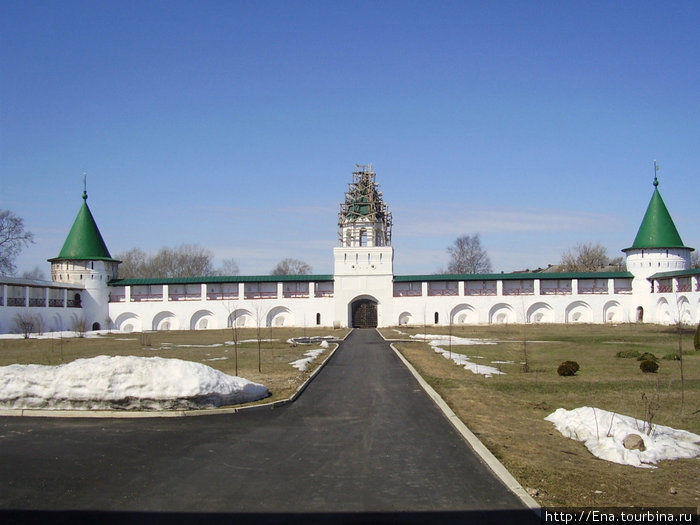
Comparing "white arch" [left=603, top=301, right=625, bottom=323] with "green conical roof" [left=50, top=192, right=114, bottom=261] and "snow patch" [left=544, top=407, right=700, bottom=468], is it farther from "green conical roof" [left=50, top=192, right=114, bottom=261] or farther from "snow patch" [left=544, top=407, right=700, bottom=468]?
"snow patch" [left=544, top=407, right=700, bottom=468]

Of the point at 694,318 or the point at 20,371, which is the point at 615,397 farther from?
A: the point at 694,318

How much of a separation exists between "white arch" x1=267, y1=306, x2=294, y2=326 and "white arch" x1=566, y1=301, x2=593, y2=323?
21663mm

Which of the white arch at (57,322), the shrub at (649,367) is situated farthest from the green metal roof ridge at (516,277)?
the shrub at (649,367)

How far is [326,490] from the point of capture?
20.8ft

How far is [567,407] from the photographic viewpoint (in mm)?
11945

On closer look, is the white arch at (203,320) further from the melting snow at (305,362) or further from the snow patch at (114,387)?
the snow patch at (114,387)

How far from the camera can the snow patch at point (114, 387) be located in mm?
10867

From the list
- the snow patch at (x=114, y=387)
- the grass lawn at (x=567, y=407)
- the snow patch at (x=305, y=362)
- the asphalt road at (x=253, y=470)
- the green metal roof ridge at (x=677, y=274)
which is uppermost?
the green metal roof ridge at (x=677, y=274)

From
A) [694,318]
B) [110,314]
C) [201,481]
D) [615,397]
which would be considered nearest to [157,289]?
[110,314]

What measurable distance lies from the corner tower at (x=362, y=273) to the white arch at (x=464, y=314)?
203 inches

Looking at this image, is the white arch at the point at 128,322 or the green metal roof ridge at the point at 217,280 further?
the green metal roof ridge at the point at 217,280

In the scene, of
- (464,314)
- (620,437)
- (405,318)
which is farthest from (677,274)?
(620,437)

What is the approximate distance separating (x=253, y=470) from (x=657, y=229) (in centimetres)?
4918

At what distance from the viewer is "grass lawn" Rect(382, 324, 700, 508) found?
6605 mm
